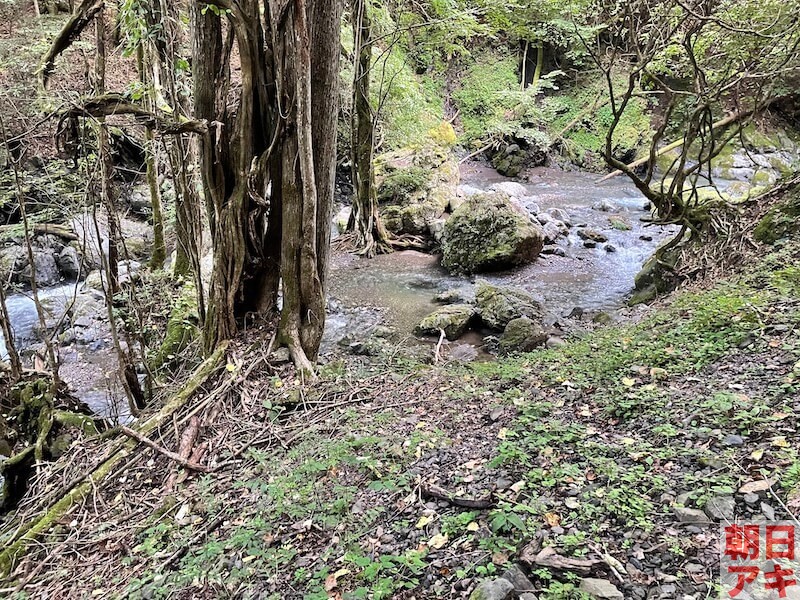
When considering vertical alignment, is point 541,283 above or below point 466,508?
below

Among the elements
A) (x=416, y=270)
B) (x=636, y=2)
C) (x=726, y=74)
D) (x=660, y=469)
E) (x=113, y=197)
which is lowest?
(x=416, y=270)

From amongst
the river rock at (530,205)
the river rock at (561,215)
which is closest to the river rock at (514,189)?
the river rock at (530,205)

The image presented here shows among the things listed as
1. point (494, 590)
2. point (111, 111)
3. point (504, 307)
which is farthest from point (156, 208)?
point (494, 590)

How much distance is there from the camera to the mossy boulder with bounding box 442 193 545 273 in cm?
966

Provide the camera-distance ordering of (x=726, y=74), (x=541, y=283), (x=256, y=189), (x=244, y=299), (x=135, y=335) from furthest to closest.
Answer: (x=541, y=283) → (x=726, y=74) → (x=135, y=335) → (x=244, y=299) → (x=256, y=189)

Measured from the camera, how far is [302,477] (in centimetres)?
311

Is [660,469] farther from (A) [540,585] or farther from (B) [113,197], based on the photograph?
(B) [113,197]

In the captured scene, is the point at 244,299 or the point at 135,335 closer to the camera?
the point at 244,299

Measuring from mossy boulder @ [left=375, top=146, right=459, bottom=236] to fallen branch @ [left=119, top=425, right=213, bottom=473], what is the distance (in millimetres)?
8392

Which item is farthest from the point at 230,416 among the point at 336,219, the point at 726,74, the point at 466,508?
the point at 336,219

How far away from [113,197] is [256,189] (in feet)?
5.48

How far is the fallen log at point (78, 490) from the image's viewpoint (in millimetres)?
3299

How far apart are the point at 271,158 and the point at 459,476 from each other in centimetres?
294

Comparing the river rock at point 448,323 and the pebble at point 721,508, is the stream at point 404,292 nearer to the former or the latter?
the river rock at point 448,323
